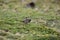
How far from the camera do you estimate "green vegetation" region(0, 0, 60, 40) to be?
9.80 meters

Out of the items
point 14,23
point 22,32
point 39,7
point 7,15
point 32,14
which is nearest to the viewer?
point 22,32

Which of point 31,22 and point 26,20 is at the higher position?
point 26,20

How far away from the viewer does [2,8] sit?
569 inches

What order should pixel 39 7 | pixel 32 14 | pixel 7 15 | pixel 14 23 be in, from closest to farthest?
pixel 14 23, pixel 7 15, pixel 32 14, pixel 39 7

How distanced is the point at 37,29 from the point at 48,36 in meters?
1.23

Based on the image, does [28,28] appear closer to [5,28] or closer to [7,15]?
[5,28]

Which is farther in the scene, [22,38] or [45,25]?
[45,25]

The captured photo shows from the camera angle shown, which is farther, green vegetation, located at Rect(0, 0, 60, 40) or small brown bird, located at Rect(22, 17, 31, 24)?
small brown bird, located at Rect(22, 17, 31, 24)

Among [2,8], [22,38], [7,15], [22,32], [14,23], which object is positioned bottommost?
[22,38]

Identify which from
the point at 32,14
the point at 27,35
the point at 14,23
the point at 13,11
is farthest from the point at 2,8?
the point at 27,35

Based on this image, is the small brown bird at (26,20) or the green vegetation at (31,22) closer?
the green vegetation at (31,22)

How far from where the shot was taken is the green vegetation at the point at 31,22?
9.80 meters

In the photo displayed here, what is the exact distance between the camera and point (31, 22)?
1194cm

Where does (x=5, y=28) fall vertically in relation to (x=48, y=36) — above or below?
above
